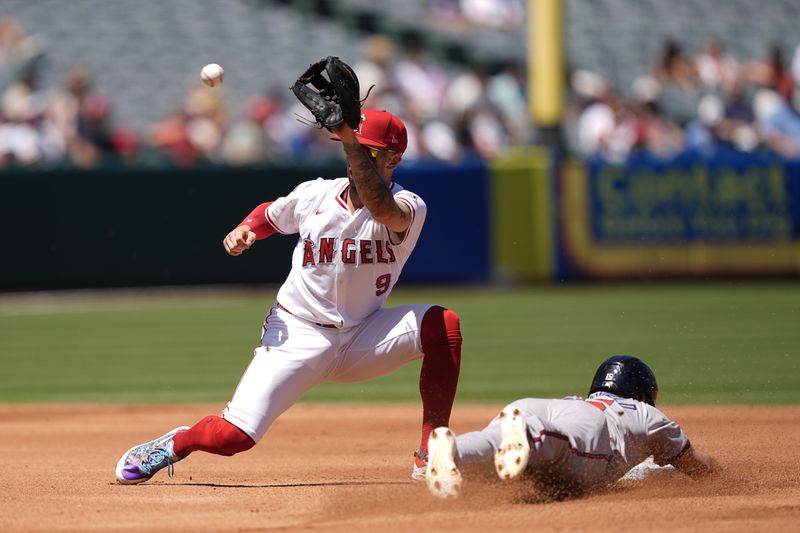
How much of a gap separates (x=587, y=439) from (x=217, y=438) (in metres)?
1.50

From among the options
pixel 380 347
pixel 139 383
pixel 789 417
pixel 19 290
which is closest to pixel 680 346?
pixel 789 417

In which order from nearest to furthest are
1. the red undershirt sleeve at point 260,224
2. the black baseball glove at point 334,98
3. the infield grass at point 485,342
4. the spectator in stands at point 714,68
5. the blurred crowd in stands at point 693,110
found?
the black baseball glove at point 334,98 < the red undershirt sleeve at point 260,224 < the infield grass at point 485,342 < the blurred crowd in stands at point 693,110 < the spectator in stands at point 714,68

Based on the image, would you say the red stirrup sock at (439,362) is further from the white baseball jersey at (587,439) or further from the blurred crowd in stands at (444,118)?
the blurred crowd in stands at (444,118)

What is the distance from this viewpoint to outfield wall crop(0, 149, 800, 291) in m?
14.7

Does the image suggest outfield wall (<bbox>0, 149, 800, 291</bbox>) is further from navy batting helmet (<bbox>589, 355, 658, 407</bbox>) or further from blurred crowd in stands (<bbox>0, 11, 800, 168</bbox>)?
navy batting helmet (<bbox>589, 355, 658, 407</bbox>)

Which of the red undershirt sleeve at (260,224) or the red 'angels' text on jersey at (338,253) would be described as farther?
the red undershirt sleeve at (260,224)

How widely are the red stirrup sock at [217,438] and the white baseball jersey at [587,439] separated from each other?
1.00m

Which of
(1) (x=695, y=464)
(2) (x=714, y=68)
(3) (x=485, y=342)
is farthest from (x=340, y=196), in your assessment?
(2) (x=714, y=68)

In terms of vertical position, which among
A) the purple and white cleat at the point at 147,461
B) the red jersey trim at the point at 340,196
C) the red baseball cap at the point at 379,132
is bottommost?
the purple and white cleat at the point at 147,461

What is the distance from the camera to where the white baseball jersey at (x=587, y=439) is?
4.64 metres

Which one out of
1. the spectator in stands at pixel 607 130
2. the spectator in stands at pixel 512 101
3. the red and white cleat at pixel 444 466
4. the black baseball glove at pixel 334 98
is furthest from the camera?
the spectator in stands at pixel 512 101

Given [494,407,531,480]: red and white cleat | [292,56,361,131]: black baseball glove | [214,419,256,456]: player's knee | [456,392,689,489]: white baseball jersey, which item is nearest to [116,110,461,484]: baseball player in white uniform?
[214,419,256,456]: player's knee

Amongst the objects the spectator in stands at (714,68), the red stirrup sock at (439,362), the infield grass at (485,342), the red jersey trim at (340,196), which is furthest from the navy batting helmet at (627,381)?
the spectator in stands at (714,68)

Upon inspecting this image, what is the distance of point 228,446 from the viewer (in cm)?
513
